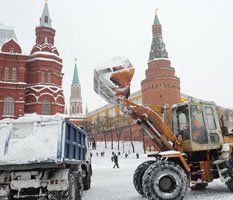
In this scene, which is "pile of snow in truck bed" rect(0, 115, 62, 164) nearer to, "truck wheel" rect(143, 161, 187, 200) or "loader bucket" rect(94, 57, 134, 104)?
"loader bucket" rect(94, 57, 134, 104)

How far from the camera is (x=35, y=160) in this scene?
600 centimetres

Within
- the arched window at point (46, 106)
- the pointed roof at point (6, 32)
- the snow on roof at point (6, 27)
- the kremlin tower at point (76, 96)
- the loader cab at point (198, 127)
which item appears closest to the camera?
the loader cab at point (198, 127)

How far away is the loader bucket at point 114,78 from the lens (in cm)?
777

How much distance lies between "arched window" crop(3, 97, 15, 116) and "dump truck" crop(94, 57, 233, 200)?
33.3m

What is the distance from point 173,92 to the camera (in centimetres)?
6644

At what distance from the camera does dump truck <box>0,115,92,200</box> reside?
19.7 ft

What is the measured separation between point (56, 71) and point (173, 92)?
32.0 m

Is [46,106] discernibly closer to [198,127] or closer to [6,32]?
[6,32]

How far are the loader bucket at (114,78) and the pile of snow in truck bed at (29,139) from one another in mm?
1923

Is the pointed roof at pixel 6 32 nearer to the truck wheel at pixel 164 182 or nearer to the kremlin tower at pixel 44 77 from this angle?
the kremlin tower at pixel 44 77

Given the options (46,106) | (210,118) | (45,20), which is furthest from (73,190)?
(45,20)

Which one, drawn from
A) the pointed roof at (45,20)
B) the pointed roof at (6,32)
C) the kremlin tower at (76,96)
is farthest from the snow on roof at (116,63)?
the kremlin tower at (76,96)

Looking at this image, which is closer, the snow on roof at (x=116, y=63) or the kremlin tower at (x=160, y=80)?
the snow on roof at (x=116, y=63)

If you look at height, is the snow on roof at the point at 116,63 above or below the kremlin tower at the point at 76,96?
below
